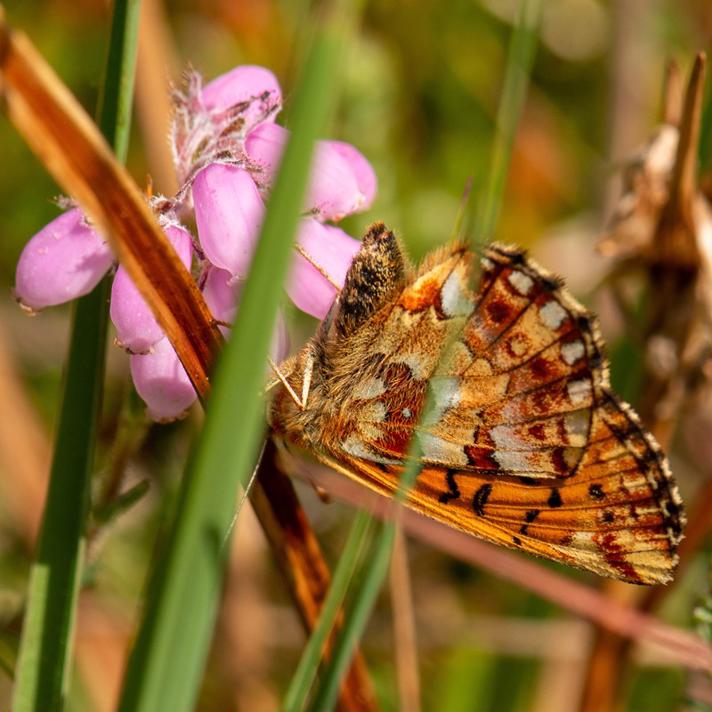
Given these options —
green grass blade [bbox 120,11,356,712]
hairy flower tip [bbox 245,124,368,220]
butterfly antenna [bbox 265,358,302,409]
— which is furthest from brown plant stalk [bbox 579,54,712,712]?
green grass blade [bbox 120,11,356,712]

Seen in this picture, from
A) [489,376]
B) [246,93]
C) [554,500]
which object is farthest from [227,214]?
[554,500]

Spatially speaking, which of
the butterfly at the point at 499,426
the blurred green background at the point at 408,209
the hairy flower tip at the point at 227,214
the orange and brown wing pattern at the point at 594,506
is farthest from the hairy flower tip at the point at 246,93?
the blurred green background at the point at 408,209

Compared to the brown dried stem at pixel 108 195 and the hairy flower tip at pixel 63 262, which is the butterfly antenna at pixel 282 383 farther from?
the hairy flower tip at pixel 63 262

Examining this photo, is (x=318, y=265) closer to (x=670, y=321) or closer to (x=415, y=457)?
(x=415, y=457)

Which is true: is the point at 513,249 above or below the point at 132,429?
above

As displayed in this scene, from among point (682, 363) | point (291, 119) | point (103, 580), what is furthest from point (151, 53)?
point (291, 119)

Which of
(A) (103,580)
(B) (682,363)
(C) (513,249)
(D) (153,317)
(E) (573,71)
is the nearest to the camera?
(D) (153,317)

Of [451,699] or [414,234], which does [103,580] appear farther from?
[414,234]
